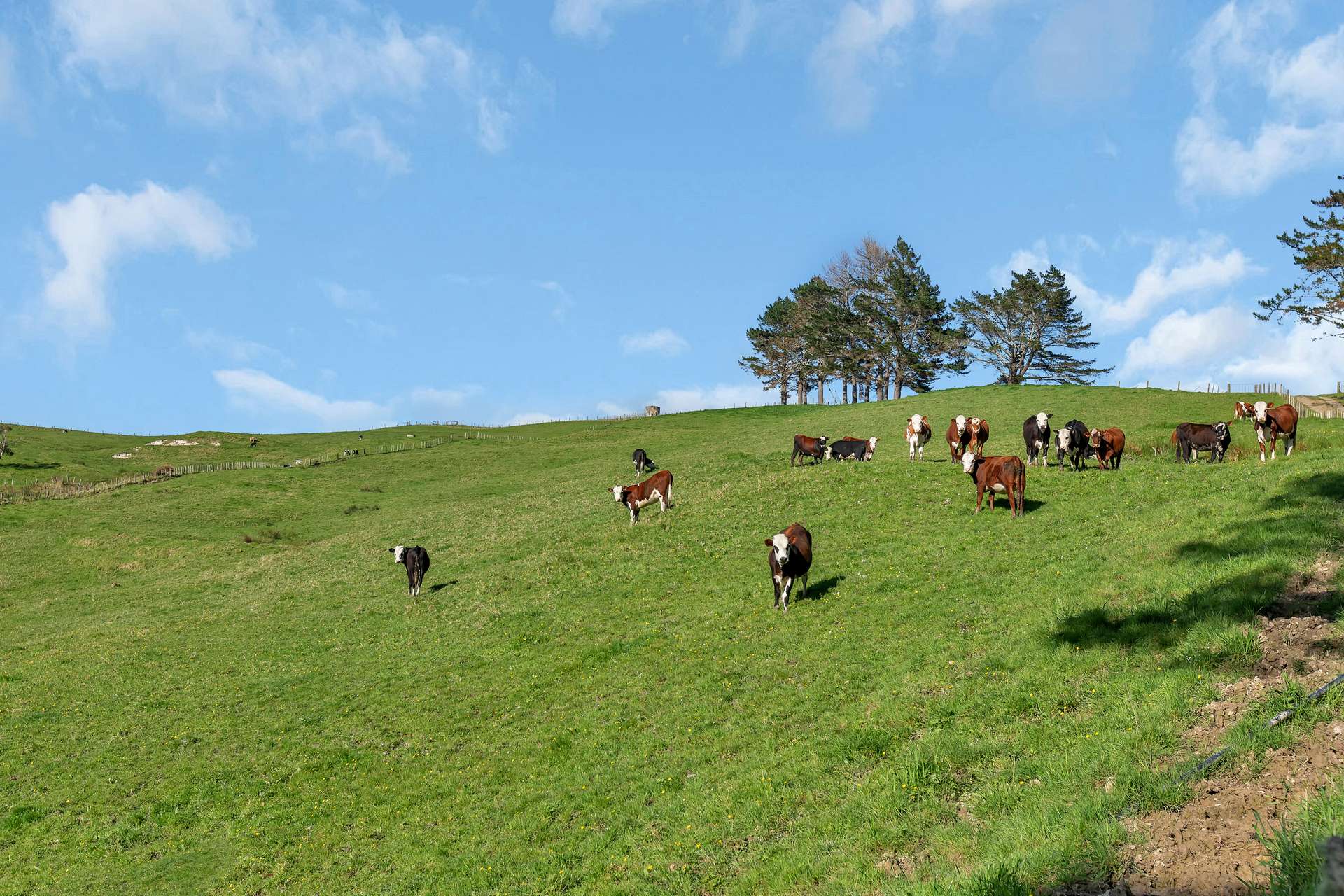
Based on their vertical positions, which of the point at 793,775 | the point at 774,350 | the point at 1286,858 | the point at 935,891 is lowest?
the point at 793,775

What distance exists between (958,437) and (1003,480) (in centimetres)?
956

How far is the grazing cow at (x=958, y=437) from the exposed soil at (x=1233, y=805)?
25.0m

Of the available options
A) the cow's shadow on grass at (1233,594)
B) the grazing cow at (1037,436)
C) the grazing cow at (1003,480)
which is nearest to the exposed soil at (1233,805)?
the cow's shadow on grass at (1233,594)

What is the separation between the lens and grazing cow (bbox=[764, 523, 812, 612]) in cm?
2312

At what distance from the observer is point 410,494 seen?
2475 inches

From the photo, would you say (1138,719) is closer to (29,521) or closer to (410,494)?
(410,494)

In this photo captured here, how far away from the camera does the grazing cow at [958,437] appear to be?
37188 mm

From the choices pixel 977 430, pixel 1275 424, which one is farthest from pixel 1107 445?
pixel 1275 424

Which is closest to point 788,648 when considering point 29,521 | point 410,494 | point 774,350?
point 410,494

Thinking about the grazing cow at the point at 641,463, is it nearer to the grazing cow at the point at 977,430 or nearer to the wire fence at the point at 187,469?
the grazing cow at the point at 977,430

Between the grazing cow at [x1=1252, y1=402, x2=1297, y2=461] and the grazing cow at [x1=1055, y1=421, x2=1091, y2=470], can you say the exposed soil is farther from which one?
the grazing cow at [x1=1252, y1=402, x2=1297, y2=461]

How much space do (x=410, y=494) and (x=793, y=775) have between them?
175 ft

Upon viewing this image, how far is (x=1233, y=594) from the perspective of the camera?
15.1 m

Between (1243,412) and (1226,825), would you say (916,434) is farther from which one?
(1226,825)
